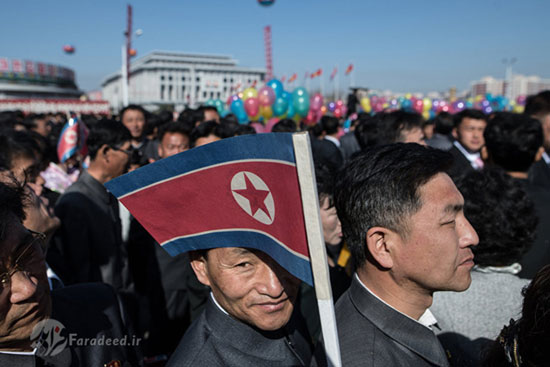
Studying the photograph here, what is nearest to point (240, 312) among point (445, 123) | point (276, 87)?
point (445, 123)

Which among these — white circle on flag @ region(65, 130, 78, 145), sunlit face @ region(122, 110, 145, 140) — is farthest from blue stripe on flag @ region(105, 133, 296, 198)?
sunlit face @ region(122, 110, 145, 140)

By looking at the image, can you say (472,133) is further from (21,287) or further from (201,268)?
(21,287)

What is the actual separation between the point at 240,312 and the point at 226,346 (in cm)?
13

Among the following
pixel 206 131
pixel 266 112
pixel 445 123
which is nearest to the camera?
pixel 206 131

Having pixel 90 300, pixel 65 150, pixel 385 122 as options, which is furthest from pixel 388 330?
pixel 65 150

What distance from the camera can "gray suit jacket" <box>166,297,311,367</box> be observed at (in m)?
1.30

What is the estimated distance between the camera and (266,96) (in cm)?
894

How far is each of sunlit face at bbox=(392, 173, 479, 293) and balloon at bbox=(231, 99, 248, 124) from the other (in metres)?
8.14

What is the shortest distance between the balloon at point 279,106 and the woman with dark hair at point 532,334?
8.30 metres

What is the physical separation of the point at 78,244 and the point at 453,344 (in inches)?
89.5

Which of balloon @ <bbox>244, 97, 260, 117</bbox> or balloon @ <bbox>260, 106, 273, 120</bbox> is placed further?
balloon @ <bbox>260, 106, 273, 120</bbox>

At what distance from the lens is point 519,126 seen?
2.91 m

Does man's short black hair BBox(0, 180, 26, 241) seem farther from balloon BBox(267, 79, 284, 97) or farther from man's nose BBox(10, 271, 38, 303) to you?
balloon BBox(267, 79, 284, 97)

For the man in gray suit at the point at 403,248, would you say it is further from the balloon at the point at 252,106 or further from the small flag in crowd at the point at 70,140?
the balloon at the point at 252,106
